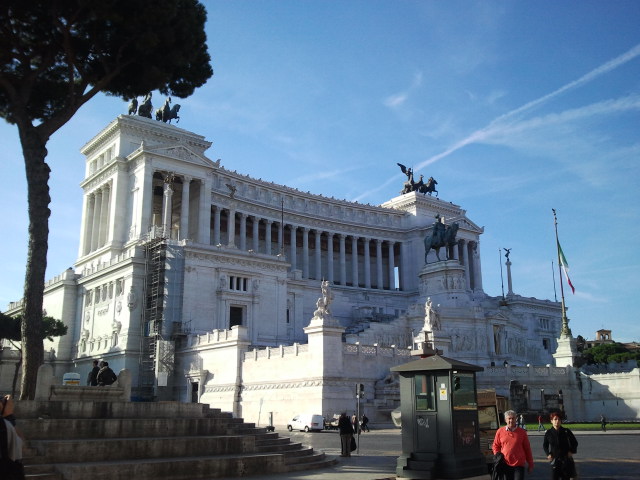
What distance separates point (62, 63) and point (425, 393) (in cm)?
1932

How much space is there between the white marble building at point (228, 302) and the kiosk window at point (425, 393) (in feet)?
77.0

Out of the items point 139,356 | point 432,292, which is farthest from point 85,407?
point 432,292

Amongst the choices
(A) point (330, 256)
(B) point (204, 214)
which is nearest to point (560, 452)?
(B) point (204, 214)

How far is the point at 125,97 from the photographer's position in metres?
27.5

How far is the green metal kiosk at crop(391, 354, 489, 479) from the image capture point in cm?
1711

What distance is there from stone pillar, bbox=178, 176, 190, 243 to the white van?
35514 mm

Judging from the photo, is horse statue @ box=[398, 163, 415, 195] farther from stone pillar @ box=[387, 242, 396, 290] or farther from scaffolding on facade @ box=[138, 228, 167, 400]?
scaffolding on facade @ box=[138, 228, 167, 400]

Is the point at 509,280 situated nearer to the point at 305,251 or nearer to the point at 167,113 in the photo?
the point at 305,251

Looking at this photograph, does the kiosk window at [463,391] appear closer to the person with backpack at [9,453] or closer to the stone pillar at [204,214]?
the person with backpack at [9,453]

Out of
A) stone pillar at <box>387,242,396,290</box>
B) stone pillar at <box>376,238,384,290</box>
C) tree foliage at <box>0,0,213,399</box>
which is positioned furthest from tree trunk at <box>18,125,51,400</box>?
stone pillar at <box>387,242,396,290</box>

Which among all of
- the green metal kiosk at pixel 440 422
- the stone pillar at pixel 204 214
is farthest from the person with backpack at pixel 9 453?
the stone pillar at pixel 204 214

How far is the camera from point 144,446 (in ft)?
60.5

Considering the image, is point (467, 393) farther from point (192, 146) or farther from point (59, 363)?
point (192, 146)

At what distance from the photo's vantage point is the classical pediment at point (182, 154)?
7044 centimetres
